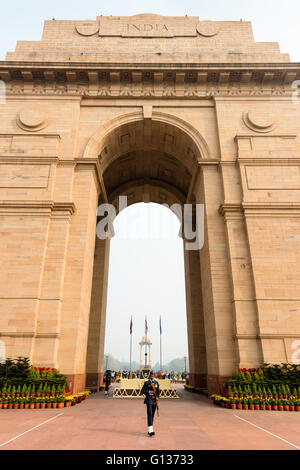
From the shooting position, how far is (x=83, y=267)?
1672 centimetres

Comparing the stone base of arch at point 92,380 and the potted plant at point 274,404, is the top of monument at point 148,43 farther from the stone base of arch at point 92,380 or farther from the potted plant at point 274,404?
the stone base of arch at point 92,380

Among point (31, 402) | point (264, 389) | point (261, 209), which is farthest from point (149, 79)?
point (31, 402)

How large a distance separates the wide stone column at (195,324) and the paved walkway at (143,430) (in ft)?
33.0

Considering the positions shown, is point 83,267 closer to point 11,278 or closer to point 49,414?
point 11,278

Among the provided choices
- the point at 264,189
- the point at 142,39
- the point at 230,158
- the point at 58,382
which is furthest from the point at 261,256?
the point at 142,39

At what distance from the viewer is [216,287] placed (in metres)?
16.5

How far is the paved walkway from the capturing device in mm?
6891

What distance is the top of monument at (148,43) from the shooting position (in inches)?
881

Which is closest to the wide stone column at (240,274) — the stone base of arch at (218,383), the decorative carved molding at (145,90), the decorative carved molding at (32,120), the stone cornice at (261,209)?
the stone cornice at (261,209)

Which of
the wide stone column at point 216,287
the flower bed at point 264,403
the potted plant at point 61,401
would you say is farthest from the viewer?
the wide stone column at point 216,287

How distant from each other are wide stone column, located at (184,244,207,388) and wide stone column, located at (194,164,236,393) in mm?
4808

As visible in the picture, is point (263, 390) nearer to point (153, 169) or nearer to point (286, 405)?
point (286, 405)

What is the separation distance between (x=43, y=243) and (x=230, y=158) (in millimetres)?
12646

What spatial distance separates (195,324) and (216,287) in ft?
23.8
